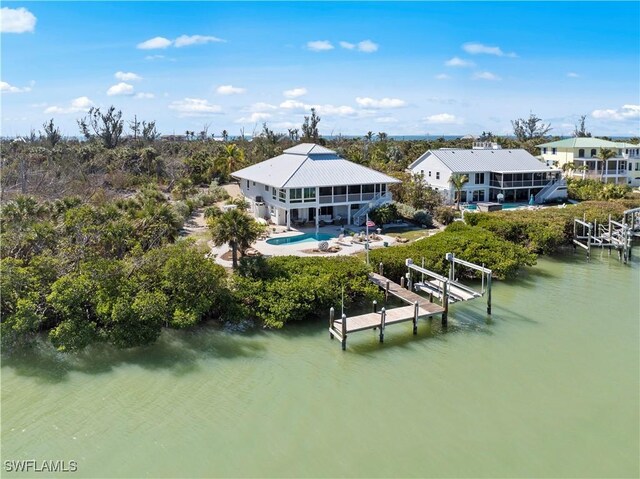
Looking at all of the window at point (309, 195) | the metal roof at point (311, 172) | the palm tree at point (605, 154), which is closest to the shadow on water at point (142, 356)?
the metal roof at point (311, 172)

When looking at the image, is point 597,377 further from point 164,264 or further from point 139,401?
point 164,264

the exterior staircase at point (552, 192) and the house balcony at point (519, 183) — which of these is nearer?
the house balcony at point (519, 183)

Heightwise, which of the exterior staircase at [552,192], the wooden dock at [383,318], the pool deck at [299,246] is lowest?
the wooden dock at [383,318]

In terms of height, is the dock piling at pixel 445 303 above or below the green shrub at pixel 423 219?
below

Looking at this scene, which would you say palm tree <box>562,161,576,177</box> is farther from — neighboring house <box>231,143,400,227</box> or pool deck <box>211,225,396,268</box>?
pool deck <box>211,225,396,268</box>

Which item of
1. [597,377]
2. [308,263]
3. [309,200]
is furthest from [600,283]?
[309,200]

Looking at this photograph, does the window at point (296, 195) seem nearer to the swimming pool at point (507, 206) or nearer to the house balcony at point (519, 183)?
the swimming pool at point (507, 206)

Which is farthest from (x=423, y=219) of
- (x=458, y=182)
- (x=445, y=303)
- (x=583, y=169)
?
(x=583, y=169)
